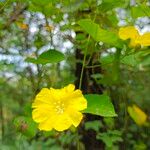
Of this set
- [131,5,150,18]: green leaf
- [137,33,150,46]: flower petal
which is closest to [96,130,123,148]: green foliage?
[131,5,150,18]: green leaf

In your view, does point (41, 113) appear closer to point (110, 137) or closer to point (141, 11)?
point (141, 11)

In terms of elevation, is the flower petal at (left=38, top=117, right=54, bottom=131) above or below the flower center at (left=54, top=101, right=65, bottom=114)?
below

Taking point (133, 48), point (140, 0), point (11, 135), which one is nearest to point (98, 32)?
point (133, 48)

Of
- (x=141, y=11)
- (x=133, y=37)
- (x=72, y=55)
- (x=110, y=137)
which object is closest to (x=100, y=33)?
(x=133, y=37)

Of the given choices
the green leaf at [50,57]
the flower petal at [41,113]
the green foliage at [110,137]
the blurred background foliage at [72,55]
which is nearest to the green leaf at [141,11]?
the blurred background foliage at [72,55]

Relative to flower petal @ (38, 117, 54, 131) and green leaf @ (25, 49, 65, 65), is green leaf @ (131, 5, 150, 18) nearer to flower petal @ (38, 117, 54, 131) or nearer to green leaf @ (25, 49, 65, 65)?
green leaf @ (25, 49, 65, 65)

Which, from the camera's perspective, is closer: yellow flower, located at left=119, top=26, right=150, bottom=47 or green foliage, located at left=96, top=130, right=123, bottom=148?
yellow flower, located at left=119, top=26, right=150, bottom=47
